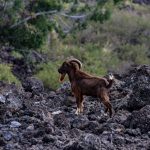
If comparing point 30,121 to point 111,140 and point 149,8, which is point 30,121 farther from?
point 149,8

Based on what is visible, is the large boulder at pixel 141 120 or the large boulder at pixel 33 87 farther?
the large boulder at pixel 33 87

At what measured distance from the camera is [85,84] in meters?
11.1

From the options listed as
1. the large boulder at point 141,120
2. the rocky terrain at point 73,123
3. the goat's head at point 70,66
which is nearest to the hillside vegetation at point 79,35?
the rocky terrain at point 73,123

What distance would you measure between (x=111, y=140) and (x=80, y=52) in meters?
24.3

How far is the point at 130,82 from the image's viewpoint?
13891 mm

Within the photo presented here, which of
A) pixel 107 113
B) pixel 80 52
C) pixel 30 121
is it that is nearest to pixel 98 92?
pixel 107 113

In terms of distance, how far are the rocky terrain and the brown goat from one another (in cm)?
28

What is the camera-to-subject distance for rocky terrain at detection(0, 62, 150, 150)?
29.3ft

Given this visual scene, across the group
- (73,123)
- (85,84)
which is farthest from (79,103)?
(73,123)

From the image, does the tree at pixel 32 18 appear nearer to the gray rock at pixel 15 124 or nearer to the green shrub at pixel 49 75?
the green shrub at pixel 49 75

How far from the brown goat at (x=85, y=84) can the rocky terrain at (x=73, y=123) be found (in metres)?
0.28

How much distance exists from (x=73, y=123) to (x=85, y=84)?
0.97 metres

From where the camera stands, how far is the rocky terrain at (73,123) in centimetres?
894

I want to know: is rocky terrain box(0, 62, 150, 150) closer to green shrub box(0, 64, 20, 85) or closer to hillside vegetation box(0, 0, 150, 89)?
green shrub box(0, 64, 20, 85)
